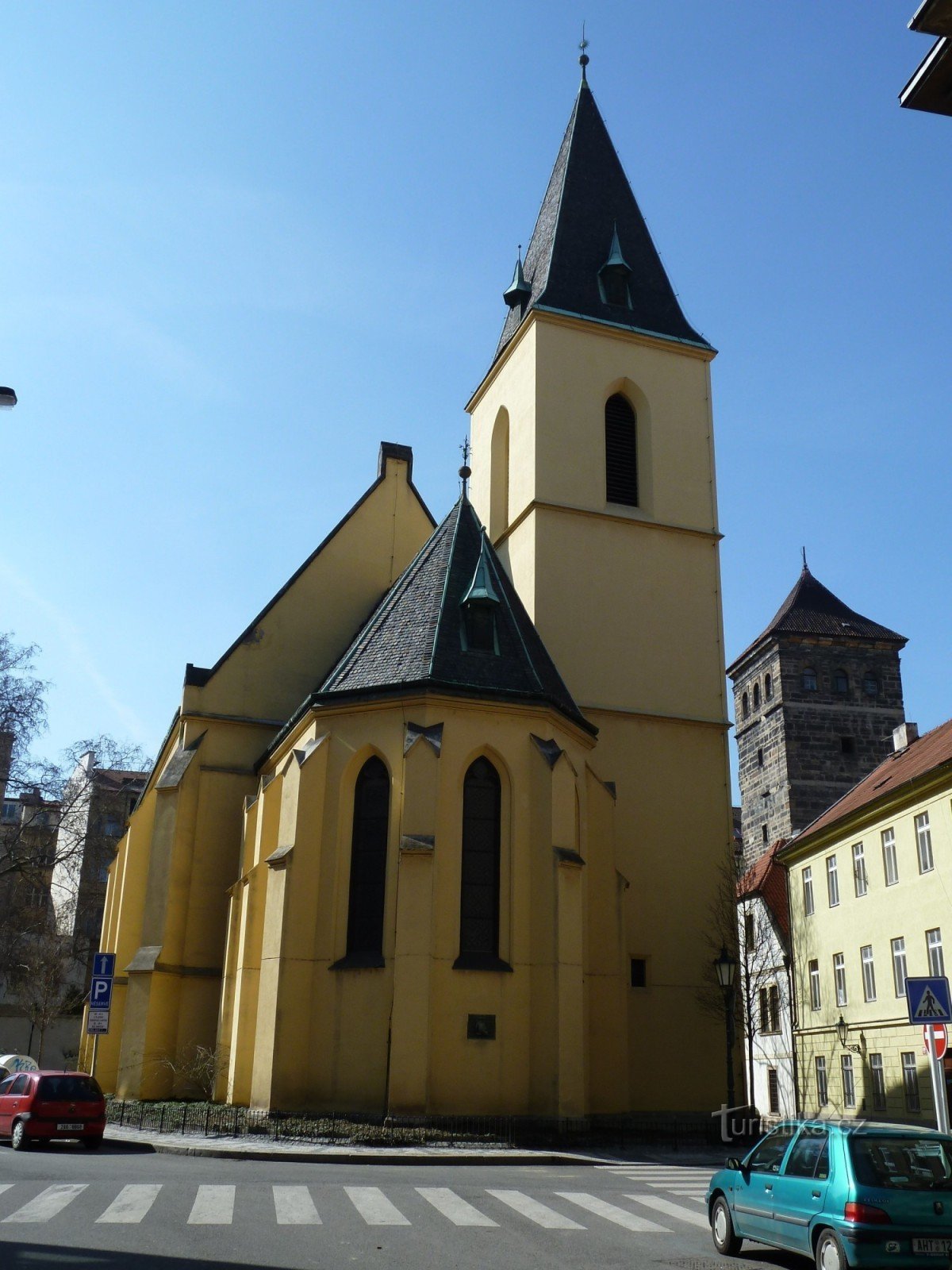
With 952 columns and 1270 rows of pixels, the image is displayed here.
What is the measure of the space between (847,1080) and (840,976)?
109 inches

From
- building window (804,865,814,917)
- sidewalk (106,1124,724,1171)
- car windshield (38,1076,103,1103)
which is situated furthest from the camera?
building window (804,865,814,917)

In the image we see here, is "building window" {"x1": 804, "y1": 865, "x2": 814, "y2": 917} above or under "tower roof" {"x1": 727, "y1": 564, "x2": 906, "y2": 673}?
under

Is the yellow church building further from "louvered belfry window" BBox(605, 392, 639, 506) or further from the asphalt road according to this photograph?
the asphalt road

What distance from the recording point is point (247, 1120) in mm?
18750

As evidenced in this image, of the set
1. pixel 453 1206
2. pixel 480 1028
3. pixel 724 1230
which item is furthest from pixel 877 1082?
pixel 724 1230

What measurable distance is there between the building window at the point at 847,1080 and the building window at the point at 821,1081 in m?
1.30

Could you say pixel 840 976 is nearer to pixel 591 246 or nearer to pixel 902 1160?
pixel 591 246

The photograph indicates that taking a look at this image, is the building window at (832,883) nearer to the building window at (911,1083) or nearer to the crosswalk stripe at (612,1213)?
the building window at (911,1083)

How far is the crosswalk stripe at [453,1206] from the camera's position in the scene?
33.9ft

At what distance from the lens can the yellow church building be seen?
63.7ft

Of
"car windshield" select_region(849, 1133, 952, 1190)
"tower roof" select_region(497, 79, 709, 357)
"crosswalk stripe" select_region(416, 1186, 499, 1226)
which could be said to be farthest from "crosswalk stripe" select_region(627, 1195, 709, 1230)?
"tower roof" select_region(497, 79, 709, 357)

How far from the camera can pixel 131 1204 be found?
1055 centimetres

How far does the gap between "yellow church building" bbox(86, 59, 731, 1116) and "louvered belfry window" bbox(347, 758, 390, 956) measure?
4 centimetres

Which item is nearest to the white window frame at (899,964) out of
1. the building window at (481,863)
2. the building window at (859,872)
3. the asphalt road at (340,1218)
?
the building window at (859,872)
